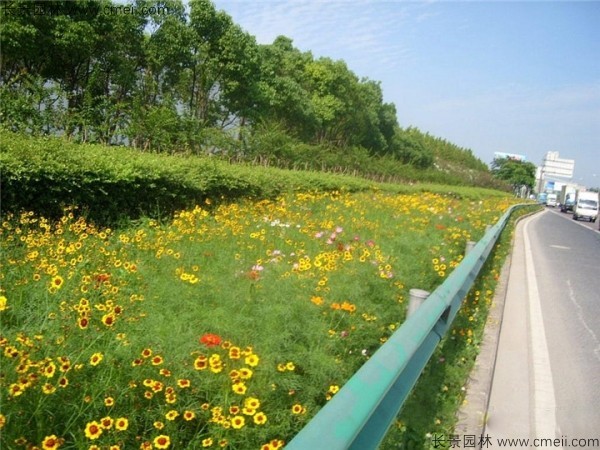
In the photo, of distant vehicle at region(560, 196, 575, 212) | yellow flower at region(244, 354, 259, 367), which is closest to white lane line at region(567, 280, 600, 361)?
yellow flower at region(244, 354, 259, 367)

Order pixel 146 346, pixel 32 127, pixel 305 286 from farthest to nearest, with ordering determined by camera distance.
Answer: pixel 32 127
pixel 305 286
pixel 146 346

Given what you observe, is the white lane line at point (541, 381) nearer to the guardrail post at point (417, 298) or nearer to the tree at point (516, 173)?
the guardrail post at point (417, 298)

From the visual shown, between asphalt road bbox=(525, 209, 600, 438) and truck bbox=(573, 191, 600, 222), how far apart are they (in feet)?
100.0

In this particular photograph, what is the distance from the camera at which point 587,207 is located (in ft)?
124

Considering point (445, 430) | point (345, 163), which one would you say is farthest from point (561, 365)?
point (345, 163)

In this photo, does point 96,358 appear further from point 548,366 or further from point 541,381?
point 548,366

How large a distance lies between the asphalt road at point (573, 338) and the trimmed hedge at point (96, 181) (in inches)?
205

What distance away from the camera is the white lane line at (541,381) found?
→ 300 cm

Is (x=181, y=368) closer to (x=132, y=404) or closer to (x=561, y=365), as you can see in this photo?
(x=132, y=404)

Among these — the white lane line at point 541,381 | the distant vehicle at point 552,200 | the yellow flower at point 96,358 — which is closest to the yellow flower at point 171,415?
the yellow flower at point 96,358

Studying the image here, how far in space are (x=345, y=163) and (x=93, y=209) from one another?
3115 cm

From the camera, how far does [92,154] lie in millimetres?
6574

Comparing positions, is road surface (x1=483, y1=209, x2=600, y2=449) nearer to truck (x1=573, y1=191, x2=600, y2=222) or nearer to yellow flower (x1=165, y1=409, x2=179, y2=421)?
yellow flower (x1=165, y1=409, x2=179, y2=421)

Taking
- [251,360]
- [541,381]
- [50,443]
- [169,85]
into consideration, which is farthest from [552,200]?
[50,443]
